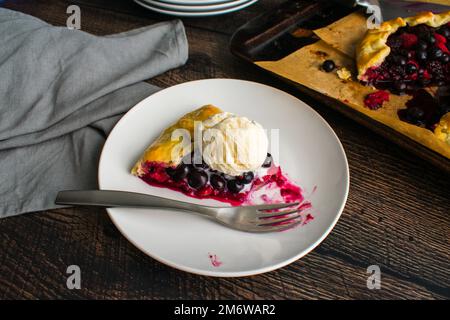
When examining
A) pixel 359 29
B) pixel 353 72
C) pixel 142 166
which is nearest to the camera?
pixel 142 166

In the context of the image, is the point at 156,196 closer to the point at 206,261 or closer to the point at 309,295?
the point at 206,261

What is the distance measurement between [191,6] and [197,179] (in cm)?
82

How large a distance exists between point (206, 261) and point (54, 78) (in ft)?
2.70

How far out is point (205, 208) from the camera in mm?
1055

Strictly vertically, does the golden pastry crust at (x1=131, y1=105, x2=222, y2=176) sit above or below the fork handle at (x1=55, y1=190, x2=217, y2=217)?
above

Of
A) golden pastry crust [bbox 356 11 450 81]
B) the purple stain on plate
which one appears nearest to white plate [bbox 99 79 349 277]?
the purple stain on plate

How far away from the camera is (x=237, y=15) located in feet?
5.93

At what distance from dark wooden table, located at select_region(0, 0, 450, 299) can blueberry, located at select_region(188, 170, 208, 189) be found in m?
0.22

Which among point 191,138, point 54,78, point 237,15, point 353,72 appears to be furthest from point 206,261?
point 237,15

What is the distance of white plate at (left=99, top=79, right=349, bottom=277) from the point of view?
0.97m

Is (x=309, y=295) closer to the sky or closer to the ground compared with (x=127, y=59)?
closer to the ground

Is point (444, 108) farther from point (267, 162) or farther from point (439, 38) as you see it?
point (267, 162)

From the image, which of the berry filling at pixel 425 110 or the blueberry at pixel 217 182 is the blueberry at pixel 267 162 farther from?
the berry filling at pixel 425 110

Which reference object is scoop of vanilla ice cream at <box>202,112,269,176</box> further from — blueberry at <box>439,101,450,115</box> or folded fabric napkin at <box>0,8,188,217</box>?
blueberry at <box>439,101,450,115</box>
